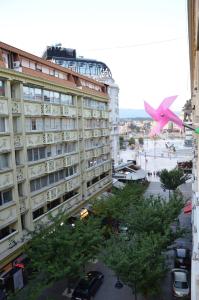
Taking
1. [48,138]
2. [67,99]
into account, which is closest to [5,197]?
[48,138]

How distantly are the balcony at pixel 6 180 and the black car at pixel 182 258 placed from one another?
13.8 m

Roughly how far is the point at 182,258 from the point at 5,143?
51.9 ft

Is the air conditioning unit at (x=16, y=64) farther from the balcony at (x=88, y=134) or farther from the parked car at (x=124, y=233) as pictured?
the parked car at (x=124, y=233)

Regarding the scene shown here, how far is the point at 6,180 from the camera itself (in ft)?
66.4

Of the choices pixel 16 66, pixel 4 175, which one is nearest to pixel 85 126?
pixel 16 66

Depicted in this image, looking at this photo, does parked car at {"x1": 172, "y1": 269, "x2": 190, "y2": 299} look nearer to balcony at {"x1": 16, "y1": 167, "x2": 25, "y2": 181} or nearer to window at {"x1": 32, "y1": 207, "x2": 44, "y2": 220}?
window at {"x1": 32, "y1": 207, "x2": 44, "y2": 220}

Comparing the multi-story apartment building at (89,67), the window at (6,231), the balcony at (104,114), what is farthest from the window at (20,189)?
the multi-story apartment building at (89,67)

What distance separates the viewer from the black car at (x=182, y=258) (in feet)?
73.3

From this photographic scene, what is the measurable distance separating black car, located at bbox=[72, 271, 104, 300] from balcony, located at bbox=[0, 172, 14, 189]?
835 cm

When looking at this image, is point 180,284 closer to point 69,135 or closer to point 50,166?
point 50,166

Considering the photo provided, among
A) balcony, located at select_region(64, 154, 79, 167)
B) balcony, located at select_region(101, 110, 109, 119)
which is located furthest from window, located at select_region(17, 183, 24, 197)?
balcony, located at select_region(101, 110, 109, 119)

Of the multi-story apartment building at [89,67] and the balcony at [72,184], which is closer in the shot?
Result: the balcony at [72,184]

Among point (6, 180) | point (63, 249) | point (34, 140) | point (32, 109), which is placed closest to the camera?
point (63, 249)

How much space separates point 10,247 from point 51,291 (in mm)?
4197
